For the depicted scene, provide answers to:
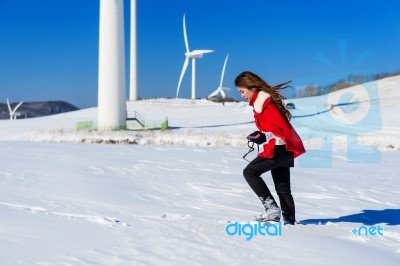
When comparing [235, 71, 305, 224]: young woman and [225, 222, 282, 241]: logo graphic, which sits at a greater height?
[235, 71, 305, 224]: young woman

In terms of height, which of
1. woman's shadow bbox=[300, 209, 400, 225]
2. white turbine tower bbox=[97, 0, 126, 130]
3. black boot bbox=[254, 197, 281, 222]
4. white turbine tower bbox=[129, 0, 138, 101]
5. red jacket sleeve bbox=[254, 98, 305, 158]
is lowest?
woman's shadow bbox=[300, 209, 400, 225]

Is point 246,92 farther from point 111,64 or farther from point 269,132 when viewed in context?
point 111,64

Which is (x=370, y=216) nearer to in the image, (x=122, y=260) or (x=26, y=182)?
(x=122, y=260)

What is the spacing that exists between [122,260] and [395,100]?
55.9 metres

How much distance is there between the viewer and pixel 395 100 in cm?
5409

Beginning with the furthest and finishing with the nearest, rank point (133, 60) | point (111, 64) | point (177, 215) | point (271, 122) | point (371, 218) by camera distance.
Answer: point (133, 60)
point (111, 64)
point (371, 218)
point (177, 215)
point (271, 122)

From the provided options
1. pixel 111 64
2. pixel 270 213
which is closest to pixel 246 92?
pixel 270 213

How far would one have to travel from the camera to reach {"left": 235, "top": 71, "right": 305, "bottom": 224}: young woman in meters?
4.42

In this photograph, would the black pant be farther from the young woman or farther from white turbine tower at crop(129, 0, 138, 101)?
white turbine tower at crop(129, 0, 138, 101)

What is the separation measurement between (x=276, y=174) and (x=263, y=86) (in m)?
0.91

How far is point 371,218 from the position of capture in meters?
5.52

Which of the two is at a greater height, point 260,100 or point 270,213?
point 260,100

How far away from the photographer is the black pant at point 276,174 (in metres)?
4.53

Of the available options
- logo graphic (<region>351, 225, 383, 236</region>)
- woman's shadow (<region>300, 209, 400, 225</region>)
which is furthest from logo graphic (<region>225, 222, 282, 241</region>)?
logo graphic (<region>351, 225, 383, 236</region>)
